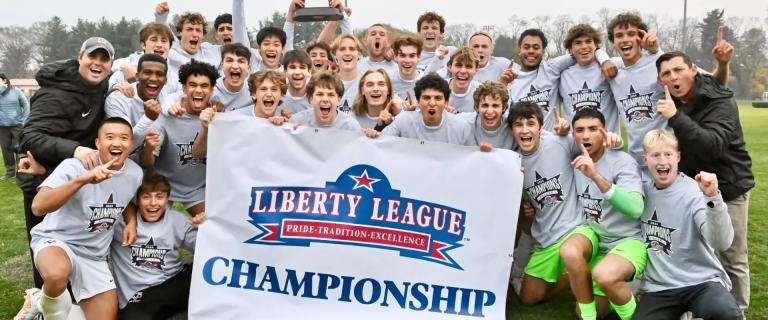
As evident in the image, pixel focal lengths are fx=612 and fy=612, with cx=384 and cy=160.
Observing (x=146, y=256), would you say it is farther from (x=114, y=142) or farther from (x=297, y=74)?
(x=297, y=74)

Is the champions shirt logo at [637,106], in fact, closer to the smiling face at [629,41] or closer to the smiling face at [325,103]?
the smiling face at [629,41]

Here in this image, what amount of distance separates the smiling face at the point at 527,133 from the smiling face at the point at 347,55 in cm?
221

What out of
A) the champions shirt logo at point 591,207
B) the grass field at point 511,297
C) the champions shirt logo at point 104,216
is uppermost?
the champions shirt logo at point 591,207

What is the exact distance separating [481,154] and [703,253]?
1.81m

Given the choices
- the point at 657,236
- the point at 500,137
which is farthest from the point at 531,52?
the point at 657,236

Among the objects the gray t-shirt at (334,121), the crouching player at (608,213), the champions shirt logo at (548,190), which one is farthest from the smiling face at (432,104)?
the crouching player at (608,213)

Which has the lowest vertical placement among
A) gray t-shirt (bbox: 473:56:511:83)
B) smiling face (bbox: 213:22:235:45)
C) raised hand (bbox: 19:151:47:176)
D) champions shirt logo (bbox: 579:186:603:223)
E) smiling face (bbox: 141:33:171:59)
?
champions shirt logo (bbox: 579:186:603:223)

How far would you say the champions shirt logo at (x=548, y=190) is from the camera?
533 centimetres

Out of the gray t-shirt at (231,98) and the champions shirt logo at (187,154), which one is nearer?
the champions shirt logo at (187,154)

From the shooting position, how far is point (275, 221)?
→ 492cm

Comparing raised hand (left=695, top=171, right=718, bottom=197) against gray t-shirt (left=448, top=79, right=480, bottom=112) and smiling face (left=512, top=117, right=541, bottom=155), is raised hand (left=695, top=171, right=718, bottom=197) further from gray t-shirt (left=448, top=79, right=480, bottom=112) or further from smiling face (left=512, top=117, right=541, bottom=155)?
gray t-shirt (left=448, top=79, right=480, bottom=112)

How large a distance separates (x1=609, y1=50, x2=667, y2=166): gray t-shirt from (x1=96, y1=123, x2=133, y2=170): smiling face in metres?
4.57

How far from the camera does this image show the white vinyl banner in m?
4.84

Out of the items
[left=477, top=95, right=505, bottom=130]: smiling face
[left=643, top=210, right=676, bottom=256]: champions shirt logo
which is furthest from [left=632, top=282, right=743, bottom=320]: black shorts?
[left=477, top=95, right=505, bottom=130]: smiling face
